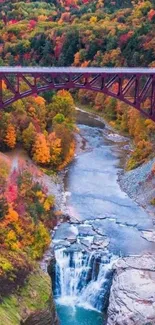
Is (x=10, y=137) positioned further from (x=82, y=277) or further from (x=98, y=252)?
(x=82, y=277)

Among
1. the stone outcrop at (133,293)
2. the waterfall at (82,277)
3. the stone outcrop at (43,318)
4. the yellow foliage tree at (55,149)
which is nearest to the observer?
the stone outcrop at (43,318)

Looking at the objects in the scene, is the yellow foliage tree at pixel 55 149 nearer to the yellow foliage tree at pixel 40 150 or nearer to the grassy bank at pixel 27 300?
the yellow foliage tree at pixel 40 150

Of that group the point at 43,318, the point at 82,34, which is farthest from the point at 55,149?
the point at 82,34

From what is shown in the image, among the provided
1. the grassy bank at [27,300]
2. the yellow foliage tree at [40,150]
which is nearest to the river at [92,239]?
the grassy bank at [27,300]

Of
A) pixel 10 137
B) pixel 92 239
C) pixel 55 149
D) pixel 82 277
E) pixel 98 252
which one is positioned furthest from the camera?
pixel 55 149

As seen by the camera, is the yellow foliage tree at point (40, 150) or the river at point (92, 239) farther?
the yellow foliage tree at point (40, 150)

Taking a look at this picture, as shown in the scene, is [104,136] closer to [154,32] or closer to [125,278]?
[154,32]

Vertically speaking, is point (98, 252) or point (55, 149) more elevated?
point (55, 149)
